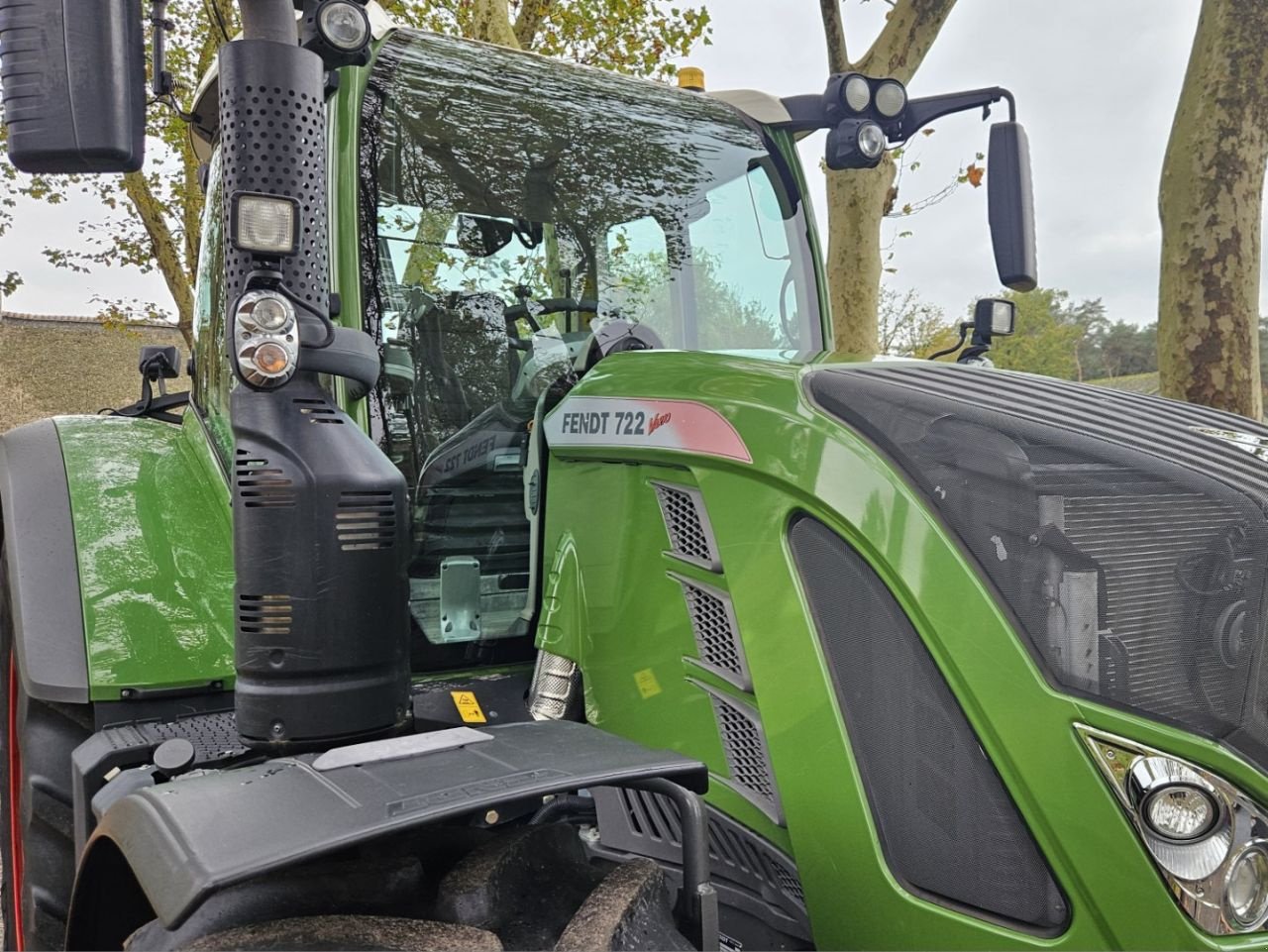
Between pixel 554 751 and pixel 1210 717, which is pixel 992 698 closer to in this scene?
pixel 1210 717

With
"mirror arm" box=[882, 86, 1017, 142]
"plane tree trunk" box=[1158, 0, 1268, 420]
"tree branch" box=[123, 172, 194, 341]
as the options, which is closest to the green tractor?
"mirror arm" box=[882, 86, 1017, 142]

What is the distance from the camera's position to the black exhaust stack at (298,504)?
5.53ft

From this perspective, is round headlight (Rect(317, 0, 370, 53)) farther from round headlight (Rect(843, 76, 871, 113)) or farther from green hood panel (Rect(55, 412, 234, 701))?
round headlight (Rect(843, 76, 871, 113))

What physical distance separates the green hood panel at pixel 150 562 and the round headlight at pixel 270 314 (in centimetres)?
81

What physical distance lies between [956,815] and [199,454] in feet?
7.43

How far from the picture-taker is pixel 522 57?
102 inches

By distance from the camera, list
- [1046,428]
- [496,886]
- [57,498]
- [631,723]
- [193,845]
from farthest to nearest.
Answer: [57,498] < [631,723] < [1046,428] < [496,886] < [193,845]

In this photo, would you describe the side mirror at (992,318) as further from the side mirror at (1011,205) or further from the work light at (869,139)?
the work light at (869,139)

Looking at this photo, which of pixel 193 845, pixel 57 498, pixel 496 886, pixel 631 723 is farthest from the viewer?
pixel 57 498

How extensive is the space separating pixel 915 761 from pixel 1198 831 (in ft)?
1.20

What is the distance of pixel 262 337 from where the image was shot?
5.59 ft

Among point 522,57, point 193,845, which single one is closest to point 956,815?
point 193,845

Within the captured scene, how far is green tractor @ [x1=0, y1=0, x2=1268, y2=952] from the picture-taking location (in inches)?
54.3

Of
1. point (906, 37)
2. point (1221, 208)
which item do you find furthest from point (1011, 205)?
point (906, 37)
